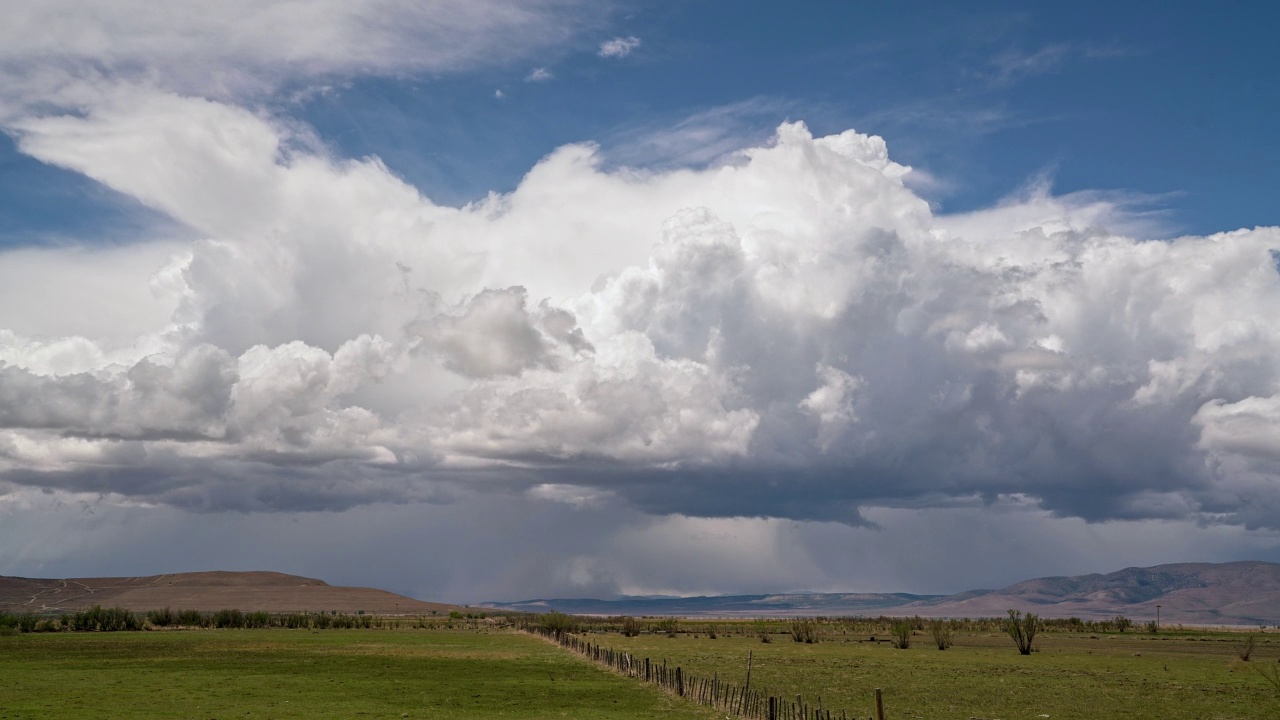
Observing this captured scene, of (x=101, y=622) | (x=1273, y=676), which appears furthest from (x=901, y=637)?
(x=101, y=622)

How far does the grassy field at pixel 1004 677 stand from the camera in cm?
4412

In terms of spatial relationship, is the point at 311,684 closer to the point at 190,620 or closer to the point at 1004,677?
the point at 1004,677

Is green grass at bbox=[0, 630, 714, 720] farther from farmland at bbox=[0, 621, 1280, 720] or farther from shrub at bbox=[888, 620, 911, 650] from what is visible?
shrub at bbox=[888, 620, 911, 650]

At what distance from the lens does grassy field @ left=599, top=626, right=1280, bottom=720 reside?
44.1m

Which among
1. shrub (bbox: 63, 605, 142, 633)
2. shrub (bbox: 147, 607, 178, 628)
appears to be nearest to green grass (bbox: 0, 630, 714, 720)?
shrub (bbox: 63, 605, 142, 633)

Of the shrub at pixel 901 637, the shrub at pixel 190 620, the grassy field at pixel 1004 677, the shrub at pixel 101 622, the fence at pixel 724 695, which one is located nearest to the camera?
the fence at pixel 724 695

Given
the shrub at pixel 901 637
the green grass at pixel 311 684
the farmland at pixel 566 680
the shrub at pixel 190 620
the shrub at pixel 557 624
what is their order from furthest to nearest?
the shrub at pixel 190 620
the shrub at pixel 557 624
the shrub at pixel 901 637
the farmland at pixel 566 680
the green grass at pixel 311 684

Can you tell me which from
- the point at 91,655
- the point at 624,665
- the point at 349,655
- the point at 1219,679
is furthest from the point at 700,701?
the point at 91,655

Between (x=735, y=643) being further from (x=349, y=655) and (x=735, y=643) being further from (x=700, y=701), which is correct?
(x=700, y=701)

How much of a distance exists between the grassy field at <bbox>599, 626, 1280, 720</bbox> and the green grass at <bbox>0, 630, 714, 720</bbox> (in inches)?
332

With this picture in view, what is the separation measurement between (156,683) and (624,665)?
2435 centimetres

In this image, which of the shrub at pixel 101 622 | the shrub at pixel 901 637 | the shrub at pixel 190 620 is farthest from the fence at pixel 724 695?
the shrub at pixel 190 620

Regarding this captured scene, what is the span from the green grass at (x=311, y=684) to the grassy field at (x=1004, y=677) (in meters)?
8.43

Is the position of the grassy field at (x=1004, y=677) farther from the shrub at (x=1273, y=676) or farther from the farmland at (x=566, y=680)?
the shrub at (x=1273, y=676)
